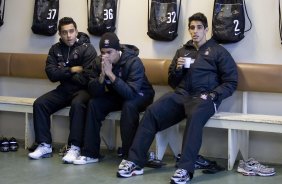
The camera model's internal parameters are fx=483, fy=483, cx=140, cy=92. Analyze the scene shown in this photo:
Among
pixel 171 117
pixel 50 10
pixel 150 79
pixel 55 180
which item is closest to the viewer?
pixel 55 180

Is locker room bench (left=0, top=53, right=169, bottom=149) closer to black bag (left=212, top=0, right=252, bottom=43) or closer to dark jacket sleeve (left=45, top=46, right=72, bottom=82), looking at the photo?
dark jacket sleeve (left=45, top=46, right=72, bottom=82)

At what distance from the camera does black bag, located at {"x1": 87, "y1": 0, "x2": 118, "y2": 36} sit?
4590mm

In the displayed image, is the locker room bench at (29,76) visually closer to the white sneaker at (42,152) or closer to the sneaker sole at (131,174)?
the white sneaker at (42,152)

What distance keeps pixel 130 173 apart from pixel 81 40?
4.73ft

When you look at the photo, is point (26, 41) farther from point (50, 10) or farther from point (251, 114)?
point (251, 114)

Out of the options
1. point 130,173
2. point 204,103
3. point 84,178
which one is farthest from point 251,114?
point 84,178

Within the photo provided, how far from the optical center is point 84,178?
3.61m

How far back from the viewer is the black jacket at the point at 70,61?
433cm

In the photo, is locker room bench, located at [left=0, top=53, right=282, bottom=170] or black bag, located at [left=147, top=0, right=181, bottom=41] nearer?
locker room bench, located at [left=0, top=53, right=282, bottom=170]

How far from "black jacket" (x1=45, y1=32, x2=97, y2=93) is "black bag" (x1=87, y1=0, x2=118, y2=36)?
0.18 m

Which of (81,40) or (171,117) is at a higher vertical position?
(81,40)

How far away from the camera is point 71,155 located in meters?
4.02

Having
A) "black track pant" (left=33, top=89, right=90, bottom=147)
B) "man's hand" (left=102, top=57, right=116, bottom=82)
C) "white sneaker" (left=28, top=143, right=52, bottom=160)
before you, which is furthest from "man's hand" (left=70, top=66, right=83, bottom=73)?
"white sneaker" (left=28, top=143, right=52, bottom=160)

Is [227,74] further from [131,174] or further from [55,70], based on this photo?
[55,70]
